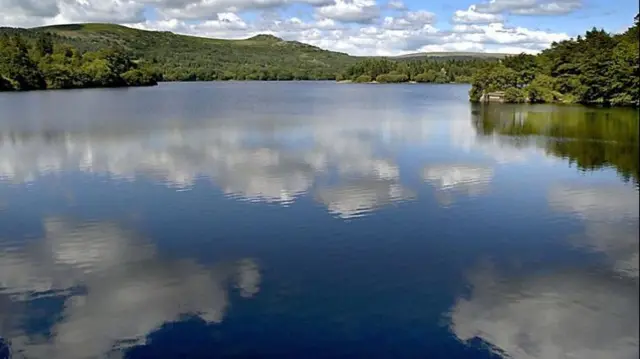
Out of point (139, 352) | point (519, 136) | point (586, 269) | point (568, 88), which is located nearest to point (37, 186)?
point (139, 352)

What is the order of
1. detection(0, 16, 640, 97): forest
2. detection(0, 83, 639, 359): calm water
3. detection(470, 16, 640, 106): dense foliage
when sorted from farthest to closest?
detection(0, 16, 640, 97): forest < detection(470, 16, 640, 106): dense foliage < detection(0, 83, 639, 359): calm water

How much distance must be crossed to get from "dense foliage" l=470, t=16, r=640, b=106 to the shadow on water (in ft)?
11.8

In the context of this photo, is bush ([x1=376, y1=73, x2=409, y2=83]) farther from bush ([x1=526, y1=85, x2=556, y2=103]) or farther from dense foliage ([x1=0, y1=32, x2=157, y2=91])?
bush ([x1=526, y1=85, x2=556, y2=103])

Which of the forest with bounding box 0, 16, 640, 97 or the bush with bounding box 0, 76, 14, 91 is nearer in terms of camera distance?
the forest with bounding box 0, 16, 640, 97

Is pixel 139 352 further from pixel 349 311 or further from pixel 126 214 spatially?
pixel 126 214

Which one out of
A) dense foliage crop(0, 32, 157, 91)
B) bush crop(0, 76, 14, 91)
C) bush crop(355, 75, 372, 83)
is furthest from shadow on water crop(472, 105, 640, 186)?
bush crop(355, 75, 372, 83)

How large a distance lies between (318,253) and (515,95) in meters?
59.8

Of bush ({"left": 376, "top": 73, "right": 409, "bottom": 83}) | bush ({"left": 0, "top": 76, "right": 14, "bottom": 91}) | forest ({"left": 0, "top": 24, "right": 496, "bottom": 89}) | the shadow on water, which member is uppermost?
forest ({"left": 0, "top": 24, "right": 496, "bottom": 89})

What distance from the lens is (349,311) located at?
1183 centimetres

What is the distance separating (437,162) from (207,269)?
1619cm

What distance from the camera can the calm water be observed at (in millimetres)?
11039

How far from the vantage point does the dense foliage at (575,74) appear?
5466 cm

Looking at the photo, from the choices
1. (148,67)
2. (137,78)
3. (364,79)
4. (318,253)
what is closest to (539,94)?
(318,253)

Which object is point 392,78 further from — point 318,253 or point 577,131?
point 318,253
